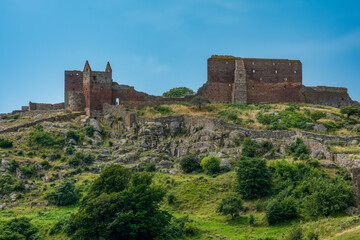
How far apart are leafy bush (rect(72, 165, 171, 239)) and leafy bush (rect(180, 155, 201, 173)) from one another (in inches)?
438

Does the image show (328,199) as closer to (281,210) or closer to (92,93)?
(281,210)

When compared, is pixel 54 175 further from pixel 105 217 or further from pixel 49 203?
pixel 105 217

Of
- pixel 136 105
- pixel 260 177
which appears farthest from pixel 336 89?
pixel 260 177

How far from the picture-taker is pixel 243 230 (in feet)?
112

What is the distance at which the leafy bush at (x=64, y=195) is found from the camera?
4281 centimetres

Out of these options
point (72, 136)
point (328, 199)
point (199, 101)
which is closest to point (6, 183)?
point (72, 136)

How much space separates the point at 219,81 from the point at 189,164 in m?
21.8

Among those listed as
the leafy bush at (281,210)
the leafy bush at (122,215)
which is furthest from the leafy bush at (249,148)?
the leafy bush at (122,215)

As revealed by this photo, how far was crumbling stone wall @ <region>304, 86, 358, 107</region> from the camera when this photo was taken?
67.4 meters

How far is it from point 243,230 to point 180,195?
9352mm

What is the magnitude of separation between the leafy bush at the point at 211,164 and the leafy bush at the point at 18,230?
1740 cm

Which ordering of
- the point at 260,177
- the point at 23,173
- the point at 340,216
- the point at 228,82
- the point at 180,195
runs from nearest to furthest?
the point at 340,216 → the point at 260,177 → the point at 180,195 → the point at 23,173 → the point at 228,82

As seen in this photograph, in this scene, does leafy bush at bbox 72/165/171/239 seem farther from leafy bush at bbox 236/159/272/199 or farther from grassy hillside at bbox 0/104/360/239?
leafy bush at bbox 236/159/272/199

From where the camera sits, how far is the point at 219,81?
6538cm
